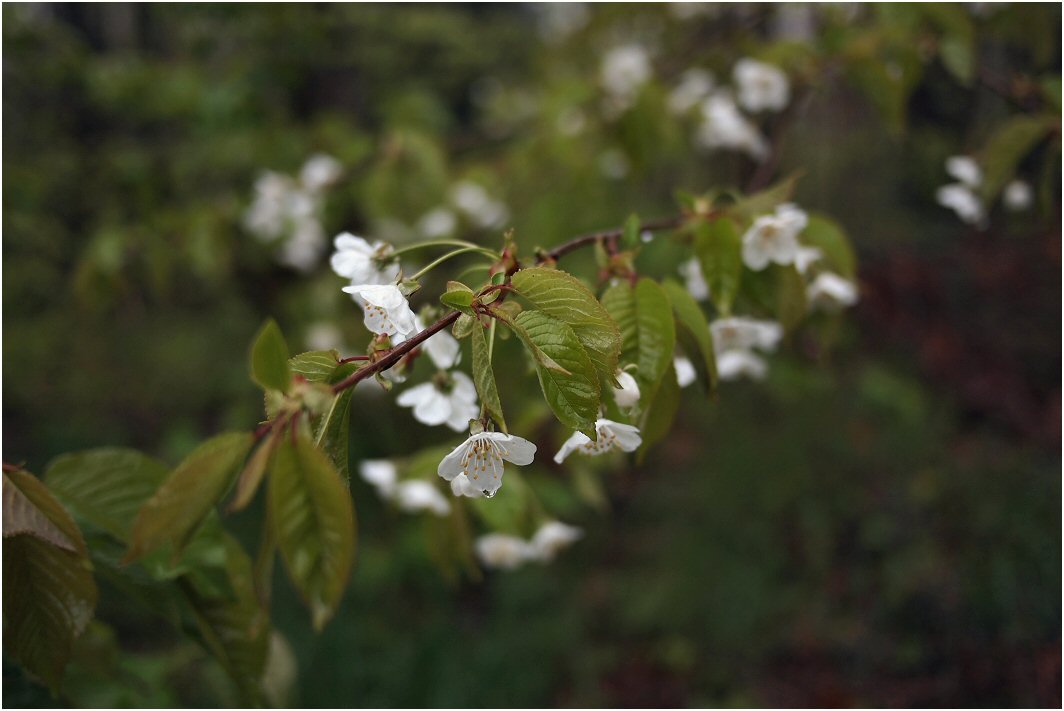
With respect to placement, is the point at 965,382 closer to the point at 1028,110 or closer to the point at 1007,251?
the point at 1007,251

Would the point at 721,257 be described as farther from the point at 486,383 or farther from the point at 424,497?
the point at 424,497

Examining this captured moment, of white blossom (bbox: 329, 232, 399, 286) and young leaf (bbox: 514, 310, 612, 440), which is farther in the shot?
white blossom (bbox: 329, 232, 399, 286)

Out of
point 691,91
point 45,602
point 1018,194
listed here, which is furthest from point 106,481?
point 691,91

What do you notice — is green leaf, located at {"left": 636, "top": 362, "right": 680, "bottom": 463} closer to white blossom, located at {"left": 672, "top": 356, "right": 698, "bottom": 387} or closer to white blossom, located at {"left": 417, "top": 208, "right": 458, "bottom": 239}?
white blossom, located at {"left": 672, "top": 356, "right": 698, "bottom": 387}

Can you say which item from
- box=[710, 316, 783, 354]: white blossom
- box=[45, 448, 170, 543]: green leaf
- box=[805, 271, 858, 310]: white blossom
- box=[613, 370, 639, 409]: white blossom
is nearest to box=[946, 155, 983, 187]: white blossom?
box=[805, 271, 858, 310]: white blossom

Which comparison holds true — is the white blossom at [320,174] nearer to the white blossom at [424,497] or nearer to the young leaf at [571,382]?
the white blossom at [424,497]

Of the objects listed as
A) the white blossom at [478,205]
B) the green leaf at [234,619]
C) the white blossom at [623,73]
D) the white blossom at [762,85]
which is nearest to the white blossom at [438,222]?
the white blossom at [478,205]
